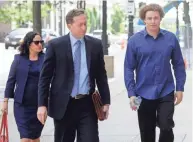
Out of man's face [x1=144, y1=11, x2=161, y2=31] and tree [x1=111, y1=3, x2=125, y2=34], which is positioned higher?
man's face [x1=144, y1=11, x2=161, y2=31]

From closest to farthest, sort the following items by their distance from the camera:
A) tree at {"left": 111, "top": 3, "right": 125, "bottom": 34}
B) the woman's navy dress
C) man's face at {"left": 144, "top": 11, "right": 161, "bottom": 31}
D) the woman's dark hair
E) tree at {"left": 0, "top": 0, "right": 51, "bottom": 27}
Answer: man's face at {"left": 144, "top": 11, "right": 161, "bottom": 31} < the woman's navy dress < the woman's dark hair < tree at {"left": 0, "top": 0, "right": 51, "bottom": 27} < tree at {"left": 111, "top": 3, "right": 125, "bottom": 34}

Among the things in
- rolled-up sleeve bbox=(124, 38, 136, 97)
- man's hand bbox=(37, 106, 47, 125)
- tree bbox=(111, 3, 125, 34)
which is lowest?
tree bbox=(111, 3, 125, 34)

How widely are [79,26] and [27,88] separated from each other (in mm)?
1509

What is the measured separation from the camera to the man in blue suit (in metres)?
5.18

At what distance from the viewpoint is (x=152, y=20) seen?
18.7ft

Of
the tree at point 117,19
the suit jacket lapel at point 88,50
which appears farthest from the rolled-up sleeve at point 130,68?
the tree at point 117,19

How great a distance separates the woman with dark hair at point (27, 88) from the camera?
21.1ft

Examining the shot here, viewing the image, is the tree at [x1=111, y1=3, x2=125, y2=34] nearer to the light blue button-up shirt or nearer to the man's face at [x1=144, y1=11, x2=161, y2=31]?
the man's face at [x1=144, y1=11, x2=161, y2=31]

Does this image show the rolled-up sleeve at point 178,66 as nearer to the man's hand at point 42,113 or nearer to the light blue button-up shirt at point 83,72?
the light blue button-up shirt at point 83,72

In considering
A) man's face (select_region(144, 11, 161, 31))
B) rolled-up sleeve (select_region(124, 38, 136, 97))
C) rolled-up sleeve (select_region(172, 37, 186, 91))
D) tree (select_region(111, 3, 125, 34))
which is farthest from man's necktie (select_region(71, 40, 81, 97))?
tree (select_region(111, 3, 125, 34))

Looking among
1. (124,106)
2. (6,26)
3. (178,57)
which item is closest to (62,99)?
(178,57)

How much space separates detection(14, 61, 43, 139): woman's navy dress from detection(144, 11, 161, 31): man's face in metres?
1.44

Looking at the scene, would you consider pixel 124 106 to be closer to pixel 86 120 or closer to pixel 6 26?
pixel 86 120

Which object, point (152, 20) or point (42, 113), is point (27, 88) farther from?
point (152, 20)
